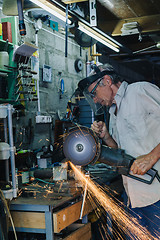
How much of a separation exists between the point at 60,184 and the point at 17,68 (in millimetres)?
1299

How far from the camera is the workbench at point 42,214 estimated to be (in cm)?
228

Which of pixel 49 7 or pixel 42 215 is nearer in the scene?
pixel 42 215

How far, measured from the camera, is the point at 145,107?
7.39 feet

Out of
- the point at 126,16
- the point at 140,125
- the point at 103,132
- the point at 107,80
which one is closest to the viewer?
the point at 140,125

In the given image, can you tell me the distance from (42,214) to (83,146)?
2.03ft

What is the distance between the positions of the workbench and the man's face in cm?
86

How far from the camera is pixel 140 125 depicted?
2.28m

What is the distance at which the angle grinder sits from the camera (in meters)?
2.20

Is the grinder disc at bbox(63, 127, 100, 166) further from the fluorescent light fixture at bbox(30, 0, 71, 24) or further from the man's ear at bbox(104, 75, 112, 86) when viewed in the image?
the fluorescent light fixture at bbox(30, 0, 71, 24)

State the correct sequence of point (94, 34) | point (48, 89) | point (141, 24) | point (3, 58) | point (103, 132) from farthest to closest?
1. point (48, 89)
2. point (141, 24)
3. point (94, 34)
4. point (3, 58)
5. point (103, 132)

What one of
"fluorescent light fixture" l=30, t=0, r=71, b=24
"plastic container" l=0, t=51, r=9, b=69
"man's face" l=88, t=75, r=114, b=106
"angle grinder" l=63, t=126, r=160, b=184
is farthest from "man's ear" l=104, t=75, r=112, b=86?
"plastic container" l=0, t=51, r=9, b=69

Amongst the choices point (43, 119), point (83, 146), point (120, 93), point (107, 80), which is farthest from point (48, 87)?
point (83, 146)

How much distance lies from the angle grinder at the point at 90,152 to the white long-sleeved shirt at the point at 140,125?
0.34ft

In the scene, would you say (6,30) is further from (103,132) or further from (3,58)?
(103,132)
